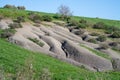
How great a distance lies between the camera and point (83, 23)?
234ft

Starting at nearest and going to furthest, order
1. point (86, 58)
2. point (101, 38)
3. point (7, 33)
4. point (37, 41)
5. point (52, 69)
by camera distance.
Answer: point (52, 69)
point (86, 58)
point (7, 33)
point (37, 41)
point (101, 38)

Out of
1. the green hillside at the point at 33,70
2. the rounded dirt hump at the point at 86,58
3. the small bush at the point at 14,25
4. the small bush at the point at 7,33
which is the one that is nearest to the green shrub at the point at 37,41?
the small bush at the point at 7,33

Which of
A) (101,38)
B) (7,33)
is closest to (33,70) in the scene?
(7,33)

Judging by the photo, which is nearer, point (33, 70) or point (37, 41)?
point (33, 70)

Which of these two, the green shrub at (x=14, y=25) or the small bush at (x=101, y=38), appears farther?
the small bush at (x=101, y=38)

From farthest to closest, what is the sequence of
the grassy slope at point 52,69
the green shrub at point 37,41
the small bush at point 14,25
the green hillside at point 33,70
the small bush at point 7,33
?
the small bush at point 14,25 < the green shrub at point 37,41 < the small bush at point 7,33 < the grassy slope at point 52,69 < the green hillside at point 33,70

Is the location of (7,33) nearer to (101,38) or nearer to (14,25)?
(14,25)

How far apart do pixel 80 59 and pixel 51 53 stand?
395 cm

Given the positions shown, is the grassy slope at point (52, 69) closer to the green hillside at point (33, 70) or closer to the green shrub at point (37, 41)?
the green hillside at point (33, 70)

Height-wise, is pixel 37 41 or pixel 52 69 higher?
pixel 52 69

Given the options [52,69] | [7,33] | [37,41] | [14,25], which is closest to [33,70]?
[52,69]

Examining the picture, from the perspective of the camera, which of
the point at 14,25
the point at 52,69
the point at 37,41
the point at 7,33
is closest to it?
the point at 52,69

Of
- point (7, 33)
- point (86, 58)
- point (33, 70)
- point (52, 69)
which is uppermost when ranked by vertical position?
point (33, 70)

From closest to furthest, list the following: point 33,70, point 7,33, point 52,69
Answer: point 33,70
point 52,69
point 7,33
